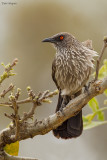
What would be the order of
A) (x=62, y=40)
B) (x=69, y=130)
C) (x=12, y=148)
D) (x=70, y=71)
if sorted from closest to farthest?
(x=12, y=148) → (x=69, y=130) → (x=70, y=71) → (x=62, y=40)

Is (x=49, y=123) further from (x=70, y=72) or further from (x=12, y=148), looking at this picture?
(x=70, y=72)

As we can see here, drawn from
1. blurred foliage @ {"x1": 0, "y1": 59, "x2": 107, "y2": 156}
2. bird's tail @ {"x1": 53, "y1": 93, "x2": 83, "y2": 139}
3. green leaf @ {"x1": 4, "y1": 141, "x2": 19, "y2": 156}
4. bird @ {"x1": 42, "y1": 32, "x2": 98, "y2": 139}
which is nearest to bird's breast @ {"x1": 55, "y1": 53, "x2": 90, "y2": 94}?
bird @ {"x1": 42, "y1": 32, "x2": 98, "y2": 139}

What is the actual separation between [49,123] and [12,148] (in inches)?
16.3

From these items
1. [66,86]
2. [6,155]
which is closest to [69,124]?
[66,86]

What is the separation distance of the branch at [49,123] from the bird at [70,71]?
102 centimetres

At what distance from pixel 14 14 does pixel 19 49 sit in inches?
32.3

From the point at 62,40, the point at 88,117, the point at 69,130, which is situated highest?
the point at 62,40

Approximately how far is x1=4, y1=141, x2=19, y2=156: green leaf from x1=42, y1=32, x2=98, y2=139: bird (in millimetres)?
1099

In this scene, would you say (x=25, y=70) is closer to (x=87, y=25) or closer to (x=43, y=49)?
(x=43, y=49)

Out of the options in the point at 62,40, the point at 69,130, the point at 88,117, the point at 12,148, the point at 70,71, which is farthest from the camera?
the point at 62,40

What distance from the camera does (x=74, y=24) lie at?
24.7 feet

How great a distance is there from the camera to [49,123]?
10.8ft

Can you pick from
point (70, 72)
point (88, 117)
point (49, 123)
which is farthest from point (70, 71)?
point (49, 123)

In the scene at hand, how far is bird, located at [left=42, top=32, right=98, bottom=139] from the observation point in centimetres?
444
